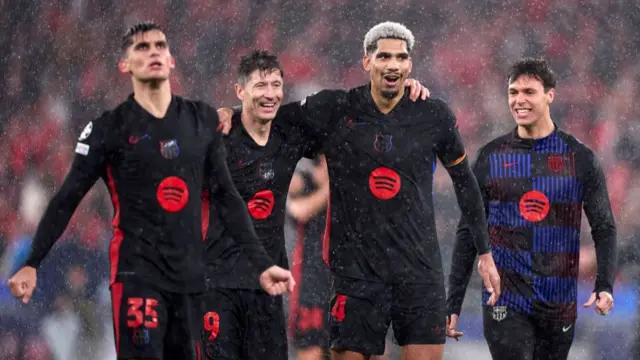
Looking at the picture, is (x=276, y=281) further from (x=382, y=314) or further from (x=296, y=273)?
(x=296, y=273)

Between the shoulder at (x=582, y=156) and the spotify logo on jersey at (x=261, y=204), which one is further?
the shoulder at (x=582, y=156)

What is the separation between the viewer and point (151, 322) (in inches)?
215

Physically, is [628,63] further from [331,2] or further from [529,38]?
[331,2]

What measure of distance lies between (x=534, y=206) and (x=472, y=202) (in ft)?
1.61

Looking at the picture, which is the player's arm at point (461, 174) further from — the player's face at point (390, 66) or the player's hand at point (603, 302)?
the player's hand at point (603, 302)

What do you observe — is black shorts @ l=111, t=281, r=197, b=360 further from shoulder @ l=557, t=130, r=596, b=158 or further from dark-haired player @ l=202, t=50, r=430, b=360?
shoulder @ l=557, t=130, r=596, b=158

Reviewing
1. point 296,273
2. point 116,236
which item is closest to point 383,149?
point 116,236

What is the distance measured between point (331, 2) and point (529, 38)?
1.99 meters

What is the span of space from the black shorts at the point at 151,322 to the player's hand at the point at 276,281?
1.14 feet

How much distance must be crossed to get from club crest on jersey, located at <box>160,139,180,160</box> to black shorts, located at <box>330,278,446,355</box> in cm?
156

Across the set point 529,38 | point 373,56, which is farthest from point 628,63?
point 373,56

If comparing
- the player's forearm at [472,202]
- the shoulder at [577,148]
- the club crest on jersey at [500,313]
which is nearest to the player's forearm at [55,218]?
the player's forearm at [472,202]

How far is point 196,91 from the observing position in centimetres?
1231

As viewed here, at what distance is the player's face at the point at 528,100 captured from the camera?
7355mm
